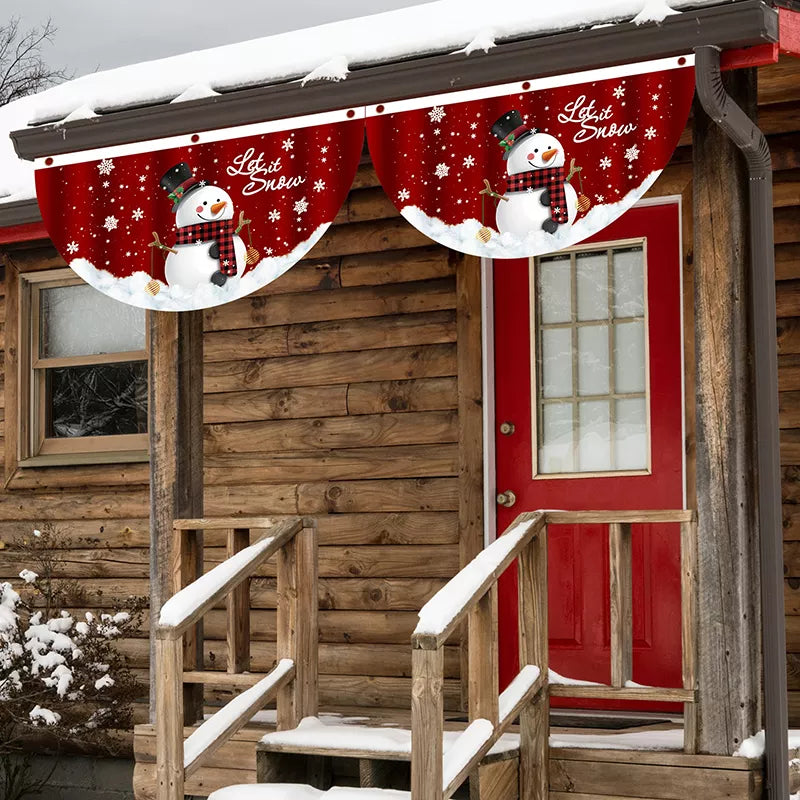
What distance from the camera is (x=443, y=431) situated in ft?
24.8

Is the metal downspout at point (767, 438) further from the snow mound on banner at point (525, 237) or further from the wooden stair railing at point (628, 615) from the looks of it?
the snow mound on banner at point (525, 237)

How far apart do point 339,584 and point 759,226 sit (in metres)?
3.48

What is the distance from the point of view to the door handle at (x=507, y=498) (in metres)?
7.19

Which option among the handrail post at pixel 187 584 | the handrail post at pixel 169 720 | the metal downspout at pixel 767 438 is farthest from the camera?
the handrail post at pixel 187 584

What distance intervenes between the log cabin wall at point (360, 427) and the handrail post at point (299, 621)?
1.26 metres

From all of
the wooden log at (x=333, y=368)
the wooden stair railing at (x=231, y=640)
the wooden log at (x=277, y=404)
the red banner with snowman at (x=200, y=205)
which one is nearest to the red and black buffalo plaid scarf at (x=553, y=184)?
the red banner with snowman at (x=200, y=205)

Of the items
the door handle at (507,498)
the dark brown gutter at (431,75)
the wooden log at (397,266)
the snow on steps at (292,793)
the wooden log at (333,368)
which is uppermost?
the dark brown gutter at (431,75)

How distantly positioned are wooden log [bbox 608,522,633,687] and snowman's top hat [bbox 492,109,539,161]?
1508 millimetres

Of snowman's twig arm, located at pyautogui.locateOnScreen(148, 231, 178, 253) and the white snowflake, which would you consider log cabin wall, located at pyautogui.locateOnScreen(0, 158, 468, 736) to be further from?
the white snowflake

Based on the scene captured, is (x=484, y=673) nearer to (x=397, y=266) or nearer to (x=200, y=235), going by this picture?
(x=200, y=235)

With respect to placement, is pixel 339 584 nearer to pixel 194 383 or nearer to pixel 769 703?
pixel 194 383

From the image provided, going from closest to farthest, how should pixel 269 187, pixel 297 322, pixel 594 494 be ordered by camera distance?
pixel 269 187
pixel 594 494
pixel 297 322

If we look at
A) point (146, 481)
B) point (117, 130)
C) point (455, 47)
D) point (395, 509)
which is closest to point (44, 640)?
point (146, 481)

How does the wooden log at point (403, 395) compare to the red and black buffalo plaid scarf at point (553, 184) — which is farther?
the wooden log at point (403, 395)
